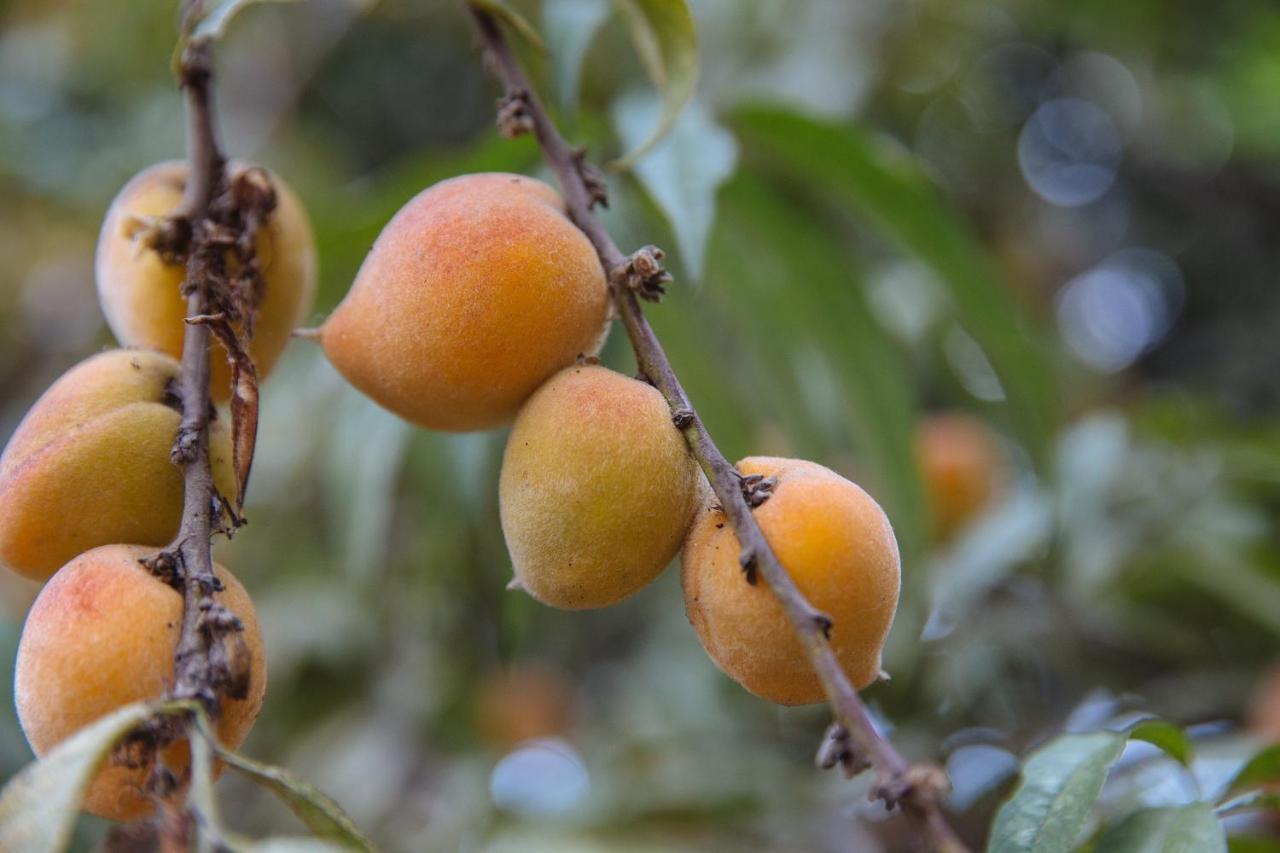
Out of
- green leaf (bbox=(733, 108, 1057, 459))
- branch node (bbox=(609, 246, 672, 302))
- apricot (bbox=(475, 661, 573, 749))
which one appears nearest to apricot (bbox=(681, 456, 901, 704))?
branch node (bbox=(609, 246, 672, 302))

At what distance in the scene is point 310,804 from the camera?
55 centimetres

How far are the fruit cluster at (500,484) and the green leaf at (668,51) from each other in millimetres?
115

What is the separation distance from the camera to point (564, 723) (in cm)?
229

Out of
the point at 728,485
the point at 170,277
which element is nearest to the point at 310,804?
the point at 728,485

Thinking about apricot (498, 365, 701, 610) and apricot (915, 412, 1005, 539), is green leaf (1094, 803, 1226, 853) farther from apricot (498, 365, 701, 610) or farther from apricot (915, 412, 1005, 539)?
apricot (915, 412, 1005, 539)

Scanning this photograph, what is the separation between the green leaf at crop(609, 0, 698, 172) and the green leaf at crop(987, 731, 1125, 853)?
0.45m

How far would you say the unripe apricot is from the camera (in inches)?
20.9

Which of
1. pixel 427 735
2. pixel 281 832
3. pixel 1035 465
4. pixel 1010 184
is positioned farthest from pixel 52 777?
pixel 1010 184

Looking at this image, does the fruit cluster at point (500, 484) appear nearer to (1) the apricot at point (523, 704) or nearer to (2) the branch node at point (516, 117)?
(2) the branch node at point (516, 117)

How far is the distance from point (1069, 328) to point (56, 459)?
7.69 ft

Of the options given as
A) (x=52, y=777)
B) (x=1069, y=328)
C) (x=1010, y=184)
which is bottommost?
(x=52, y=777)

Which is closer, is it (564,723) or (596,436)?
(596,436)

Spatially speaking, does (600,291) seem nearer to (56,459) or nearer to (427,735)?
(56,459)

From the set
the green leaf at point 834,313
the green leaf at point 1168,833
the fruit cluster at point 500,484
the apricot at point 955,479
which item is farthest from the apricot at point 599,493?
the apricot at point 955,479
